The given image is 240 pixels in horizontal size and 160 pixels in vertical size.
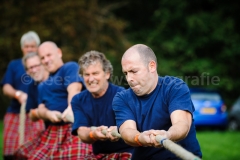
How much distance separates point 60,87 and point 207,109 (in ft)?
34.3

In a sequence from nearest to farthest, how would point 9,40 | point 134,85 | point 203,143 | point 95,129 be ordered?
point 134,85
point 95,129
point 203,143
point 9,40

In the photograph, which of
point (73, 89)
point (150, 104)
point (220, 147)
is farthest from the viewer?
point (220, 147)

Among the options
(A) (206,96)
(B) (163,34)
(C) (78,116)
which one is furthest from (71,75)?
(B) (163,34)

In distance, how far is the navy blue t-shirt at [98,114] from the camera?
5141 millimetres

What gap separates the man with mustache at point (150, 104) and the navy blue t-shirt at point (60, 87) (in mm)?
2207

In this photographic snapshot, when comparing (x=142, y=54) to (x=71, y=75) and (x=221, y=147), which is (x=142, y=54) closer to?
(x=71, y=75)

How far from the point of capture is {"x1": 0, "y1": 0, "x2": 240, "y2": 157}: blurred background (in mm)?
18750

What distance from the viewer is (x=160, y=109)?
3850mm

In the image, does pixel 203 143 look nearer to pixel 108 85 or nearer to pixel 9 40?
pixel 108 85

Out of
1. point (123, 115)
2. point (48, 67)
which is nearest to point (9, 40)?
point (48, 67)

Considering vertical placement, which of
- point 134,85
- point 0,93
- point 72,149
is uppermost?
point 0,93

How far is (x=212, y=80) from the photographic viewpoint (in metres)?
22.1

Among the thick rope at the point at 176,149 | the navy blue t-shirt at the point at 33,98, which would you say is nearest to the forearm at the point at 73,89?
the navy blue t-shirt at the point at 33,98

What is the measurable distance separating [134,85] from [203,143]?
7756 mm
